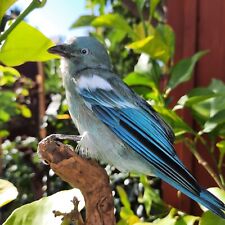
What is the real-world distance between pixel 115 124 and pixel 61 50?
0.63ft

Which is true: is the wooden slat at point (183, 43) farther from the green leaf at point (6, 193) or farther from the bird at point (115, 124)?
the green leaf at point (6, 193)

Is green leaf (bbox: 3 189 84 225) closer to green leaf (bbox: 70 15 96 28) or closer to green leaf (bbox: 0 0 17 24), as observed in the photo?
green leaf (bbox: 0 0 17 24)

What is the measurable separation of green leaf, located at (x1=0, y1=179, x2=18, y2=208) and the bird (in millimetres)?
153

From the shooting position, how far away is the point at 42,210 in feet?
3.55

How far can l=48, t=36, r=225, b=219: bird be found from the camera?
3.67 feet

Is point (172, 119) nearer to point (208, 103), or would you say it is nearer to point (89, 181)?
point (208, 103)

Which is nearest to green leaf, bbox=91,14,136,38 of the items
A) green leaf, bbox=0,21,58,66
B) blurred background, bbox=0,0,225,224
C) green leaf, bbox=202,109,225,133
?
blurred background, bbox=0,0,225,224

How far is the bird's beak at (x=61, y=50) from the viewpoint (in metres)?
1.17

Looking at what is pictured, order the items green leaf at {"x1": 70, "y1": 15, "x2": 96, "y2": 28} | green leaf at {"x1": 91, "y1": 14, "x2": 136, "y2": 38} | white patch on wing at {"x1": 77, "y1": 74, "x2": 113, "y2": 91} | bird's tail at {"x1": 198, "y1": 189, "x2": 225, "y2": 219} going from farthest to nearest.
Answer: green leaf at {"x1": 70, "y1": 15, "x2": 96, "y2": 28}
green leaf at {"x1": 91, "y1": 14, "x2": 136, "y2": 38}
white patch on wing at {"x1": 77, "y1": 74, "x2": 113, "y2": 91}
bird's tail at {"x1": 198, "y1": 189, "x2": 225, "y2": 219}

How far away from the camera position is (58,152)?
1.01m

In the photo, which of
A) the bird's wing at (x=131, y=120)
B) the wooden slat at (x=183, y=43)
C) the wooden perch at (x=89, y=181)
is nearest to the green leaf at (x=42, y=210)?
the wooden perch at (x=89, y=181)

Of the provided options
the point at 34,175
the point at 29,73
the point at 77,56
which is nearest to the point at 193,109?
the point at 77,56

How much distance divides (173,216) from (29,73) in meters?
2.56

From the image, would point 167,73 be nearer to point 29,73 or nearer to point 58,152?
point 58,152
